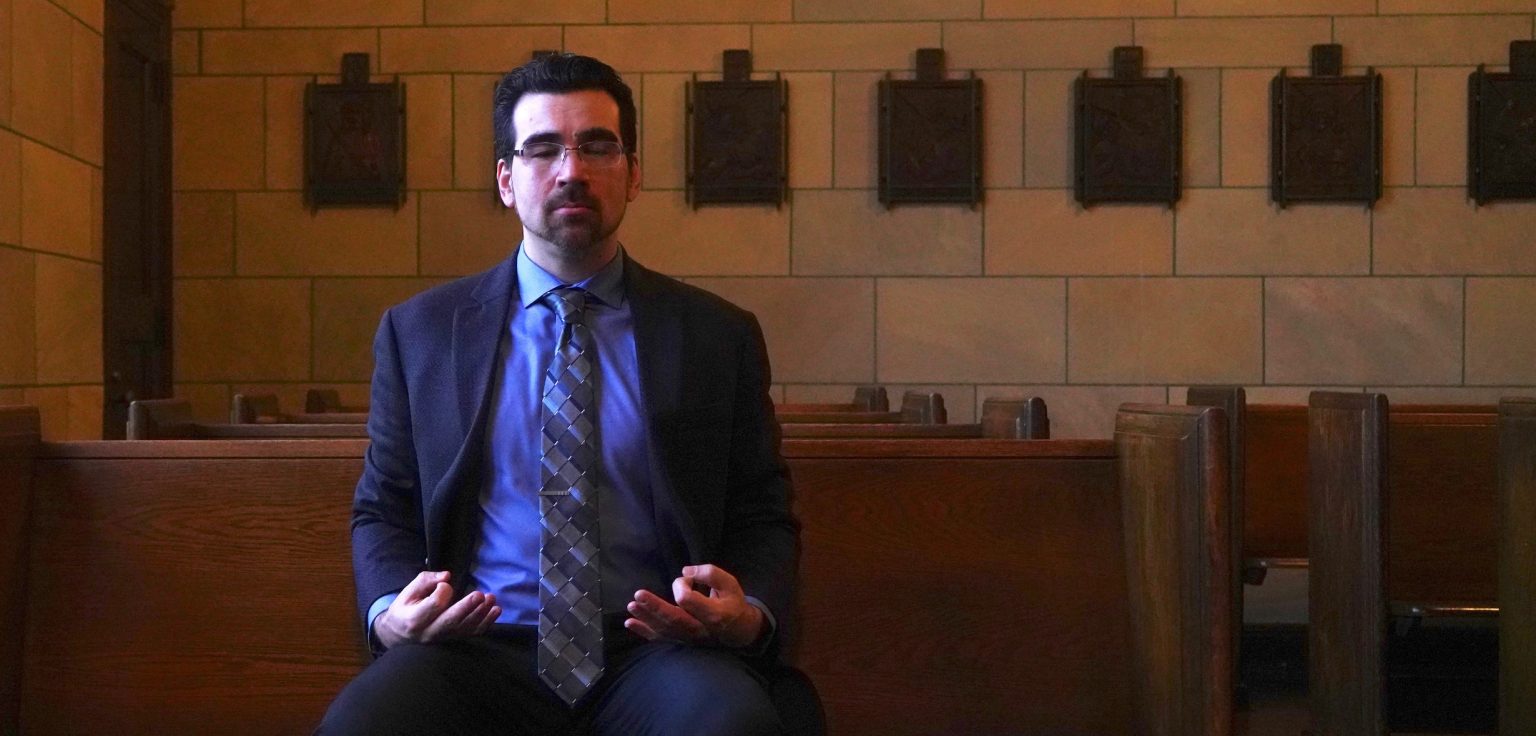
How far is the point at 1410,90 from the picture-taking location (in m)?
7.41

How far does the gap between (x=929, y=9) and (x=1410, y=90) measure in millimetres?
2299

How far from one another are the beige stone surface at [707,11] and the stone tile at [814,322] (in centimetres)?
126

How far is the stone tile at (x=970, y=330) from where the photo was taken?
748 centimetres

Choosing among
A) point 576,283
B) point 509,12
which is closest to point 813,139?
point 509,12

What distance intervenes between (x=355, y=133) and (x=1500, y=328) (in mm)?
5502

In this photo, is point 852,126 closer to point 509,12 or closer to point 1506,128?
point 509,12

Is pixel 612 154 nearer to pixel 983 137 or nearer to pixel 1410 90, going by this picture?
pixel 983 137

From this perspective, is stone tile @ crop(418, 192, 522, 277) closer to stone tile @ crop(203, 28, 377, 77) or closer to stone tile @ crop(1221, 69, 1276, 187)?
stone tile @ crop(203, 28, 377, 77)

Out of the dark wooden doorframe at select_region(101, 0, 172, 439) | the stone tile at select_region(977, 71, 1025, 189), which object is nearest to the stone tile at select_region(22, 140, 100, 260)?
the dark wooden doorframe at select_region(101, 0, 172, 439)

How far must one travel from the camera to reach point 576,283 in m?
2.47

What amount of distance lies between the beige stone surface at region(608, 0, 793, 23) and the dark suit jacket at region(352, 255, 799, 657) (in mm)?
5244

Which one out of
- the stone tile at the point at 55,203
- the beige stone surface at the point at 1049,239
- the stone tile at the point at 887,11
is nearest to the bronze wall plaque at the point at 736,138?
the stone tile at the point at 887,11

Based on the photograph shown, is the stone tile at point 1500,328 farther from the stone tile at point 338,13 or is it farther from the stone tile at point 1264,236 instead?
the stone tile at point 338,13

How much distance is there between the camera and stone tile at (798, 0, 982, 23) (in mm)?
7523
